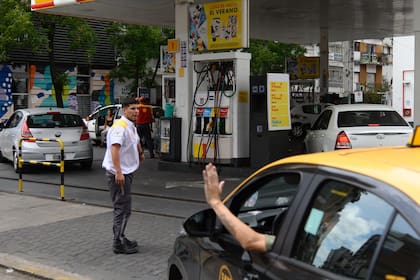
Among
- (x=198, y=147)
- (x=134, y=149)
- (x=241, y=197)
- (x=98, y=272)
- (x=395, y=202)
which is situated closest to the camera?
(x=395, y=202)

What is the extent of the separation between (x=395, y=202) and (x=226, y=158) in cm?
1086

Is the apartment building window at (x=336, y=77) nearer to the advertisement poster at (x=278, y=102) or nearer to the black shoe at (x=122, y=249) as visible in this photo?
the advertisement poster at (x=278, y=102)

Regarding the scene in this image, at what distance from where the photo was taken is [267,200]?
381 cm

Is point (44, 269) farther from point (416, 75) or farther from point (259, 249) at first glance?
point (416, 75)

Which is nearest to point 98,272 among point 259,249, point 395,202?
point 259,249

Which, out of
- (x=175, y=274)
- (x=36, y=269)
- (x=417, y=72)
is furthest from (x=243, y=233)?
(x=417, y=72)

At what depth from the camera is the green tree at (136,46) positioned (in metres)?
26.9

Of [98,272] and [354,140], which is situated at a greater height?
[354,140]

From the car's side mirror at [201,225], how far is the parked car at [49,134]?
1110 cm

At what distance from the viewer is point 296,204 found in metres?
2.84

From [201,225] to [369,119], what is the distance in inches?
352

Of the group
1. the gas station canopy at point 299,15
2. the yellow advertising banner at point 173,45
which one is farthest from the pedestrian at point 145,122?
the yellow advertising banner at point 173,45

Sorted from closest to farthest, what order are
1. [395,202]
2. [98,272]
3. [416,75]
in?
[395,202], [98,272], [416,75]

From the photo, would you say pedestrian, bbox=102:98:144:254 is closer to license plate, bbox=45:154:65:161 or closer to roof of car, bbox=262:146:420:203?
roof of car, bbox=262:146:420:203
